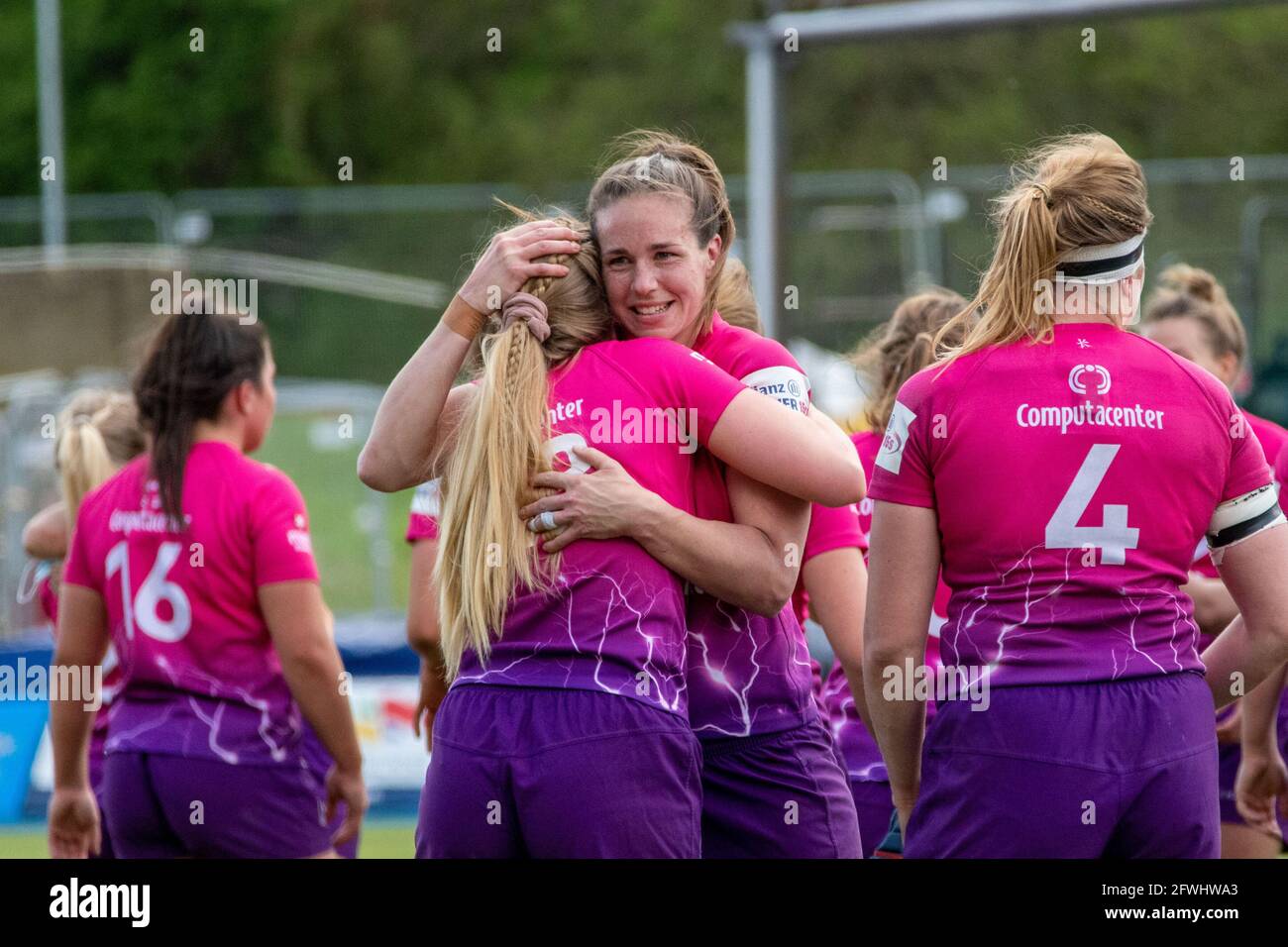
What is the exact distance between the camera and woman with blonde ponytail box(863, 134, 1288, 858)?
9.33ft

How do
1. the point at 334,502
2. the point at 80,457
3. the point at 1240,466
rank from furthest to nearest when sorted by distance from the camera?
the point at 334,502
the point at 80,457
the point at 1240,466

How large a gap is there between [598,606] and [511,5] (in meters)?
23.7

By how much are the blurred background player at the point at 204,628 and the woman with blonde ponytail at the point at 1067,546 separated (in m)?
1.75

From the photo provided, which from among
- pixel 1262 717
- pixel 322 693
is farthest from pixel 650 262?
pixel 1262 717

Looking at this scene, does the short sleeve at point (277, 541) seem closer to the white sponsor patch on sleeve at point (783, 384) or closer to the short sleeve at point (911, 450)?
the white sponsor patch on sleeve at point (783, 384)

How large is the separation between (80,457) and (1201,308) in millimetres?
3387

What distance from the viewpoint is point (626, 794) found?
110 inches

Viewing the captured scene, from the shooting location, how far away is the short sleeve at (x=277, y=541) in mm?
4133

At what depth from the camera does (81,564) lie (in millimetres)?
4262

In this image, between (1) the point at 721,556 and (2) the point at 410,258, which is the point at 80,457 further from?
(2) the point at 410,258

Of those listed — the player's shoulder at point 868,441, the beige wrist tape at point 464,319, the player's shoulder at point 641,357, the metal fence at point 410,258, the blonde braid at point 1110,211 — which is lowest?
the player's shoulder at point 868,441

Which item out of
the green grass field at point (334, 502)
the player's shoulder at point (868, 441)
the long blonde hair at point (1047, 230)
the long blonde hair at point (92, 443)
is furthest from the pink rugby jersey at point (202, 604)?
the green grass field at point (334, 502)
